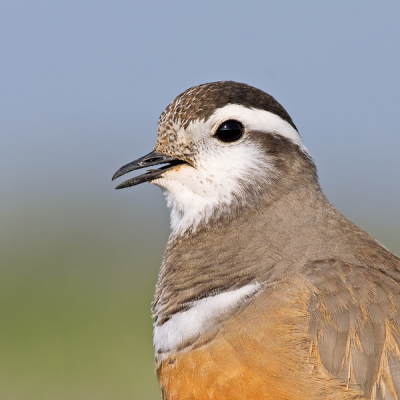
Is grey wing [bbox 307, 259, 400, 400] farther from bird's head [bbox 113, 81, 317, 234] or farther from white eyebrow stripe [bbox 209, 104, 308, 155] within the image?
white eyebrow stripe [bbox 209, 104, 308, 155]

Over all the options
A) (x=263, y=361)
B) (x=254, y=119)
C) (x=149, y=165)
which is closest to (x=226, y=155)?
(x=254, y=119)

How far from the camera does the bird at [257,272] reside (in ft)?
14.2

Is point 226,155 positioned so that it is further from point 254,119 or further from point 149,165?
point 149,165

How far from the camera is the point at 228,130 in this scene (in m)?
5.10

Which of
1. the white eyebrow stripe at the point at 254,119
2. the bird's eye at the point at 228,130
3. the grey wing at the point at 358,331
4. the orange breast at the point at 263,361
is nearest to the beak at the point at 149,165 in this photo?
the bird's eye at the point at 228,130

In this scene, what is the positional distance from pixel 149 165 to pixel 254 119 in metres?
0.86

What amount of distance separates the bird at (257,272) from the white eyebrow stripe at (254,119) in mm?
10

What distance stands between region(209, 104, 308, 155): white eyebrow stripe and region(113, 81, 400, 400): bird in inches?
0.4

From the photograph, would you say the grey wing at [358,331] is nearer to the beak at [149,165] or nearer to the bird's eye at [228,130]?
the bird's eye at [228,130]

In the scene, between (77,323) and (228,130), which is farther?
(77,323)

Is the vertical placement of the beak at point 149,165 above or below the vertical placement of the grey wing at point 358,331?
above

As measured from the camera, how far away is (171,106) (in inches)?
213

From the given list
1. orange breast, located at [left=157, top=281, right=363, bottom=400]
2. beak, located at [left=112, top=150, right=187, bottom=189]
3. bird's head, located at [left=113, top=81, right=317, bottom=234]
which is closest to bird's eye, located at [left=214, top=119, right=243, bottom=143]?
bird's head, located at [left=113, top=81, right=317, bottom=234]

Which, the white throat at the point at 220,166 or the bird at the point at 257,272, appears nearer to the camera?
the bird at the point at 257,272
